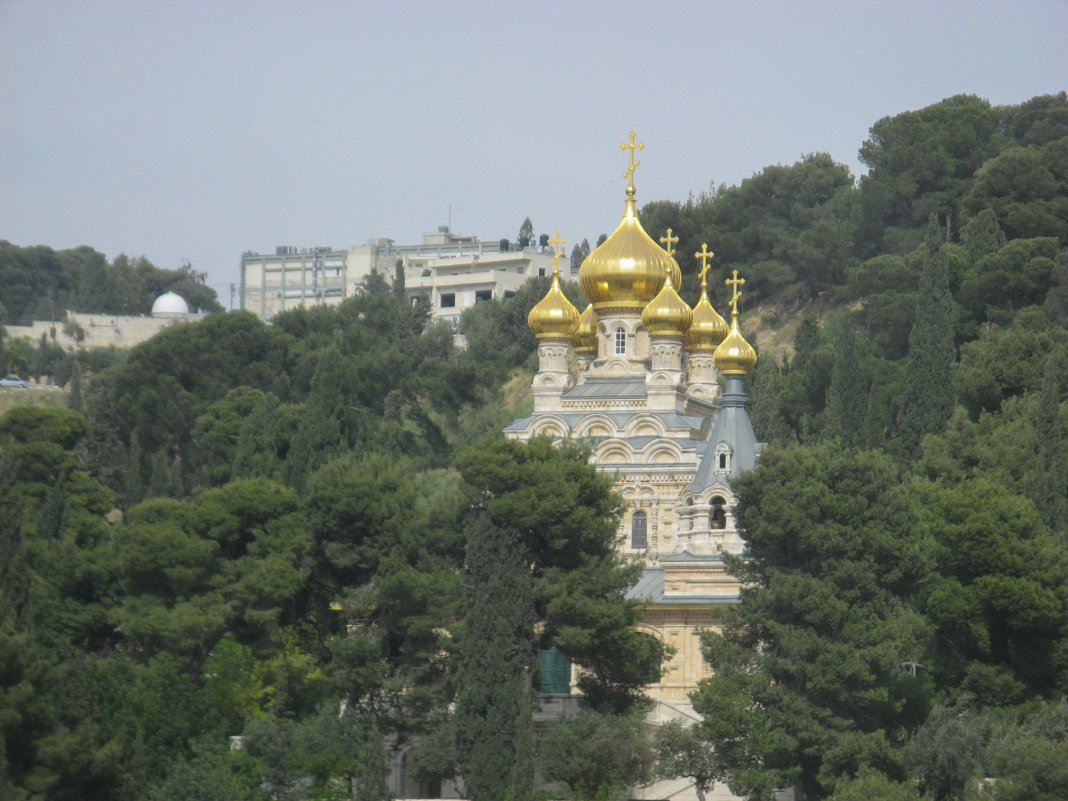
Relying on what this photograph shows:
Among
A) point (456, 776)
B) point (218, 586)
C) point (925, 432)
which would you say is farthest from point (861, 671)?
point (925, 432)

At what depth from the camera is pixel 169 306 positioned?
99.9 m

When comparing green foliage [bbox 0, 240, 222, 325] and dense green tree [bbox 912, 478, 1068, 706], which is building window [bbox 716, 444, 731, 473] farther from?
green foliage [bbox 0, 240, 222, 325]

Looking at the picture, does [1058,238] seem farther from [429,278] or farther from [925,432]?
[429,278]

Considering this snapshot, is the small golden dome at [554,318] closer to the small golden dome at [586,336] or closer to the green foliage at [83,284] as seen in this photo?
the small golden dome at [586,336]

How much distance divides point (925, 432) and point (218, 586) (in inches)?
725

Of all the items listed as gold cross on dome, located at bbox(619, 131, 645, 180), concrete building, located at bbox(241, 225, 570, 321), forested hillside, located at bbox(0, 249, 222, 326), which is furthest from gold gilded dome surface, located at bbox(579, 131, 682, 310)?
forested hillside, located at bbox(0, 249, 222, 326)

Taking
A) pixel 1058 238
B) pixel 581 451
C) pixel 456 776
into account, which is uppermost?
pixel 1058 238

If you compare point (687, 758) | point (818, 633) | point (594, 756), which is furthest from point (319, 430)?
point (594, 756)

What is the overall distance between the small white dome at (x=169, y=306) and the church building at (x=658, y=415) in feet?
177

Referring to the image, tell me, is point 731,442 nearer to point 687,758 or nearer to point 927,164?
point 687,758

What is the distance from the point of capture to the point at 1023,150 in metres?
57.7

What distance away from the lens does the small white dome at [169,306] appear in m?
99.4

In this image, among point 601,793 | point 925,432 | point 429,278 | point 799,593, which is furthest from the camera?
point 429,278

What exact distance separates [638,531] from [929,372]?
29.0ft
